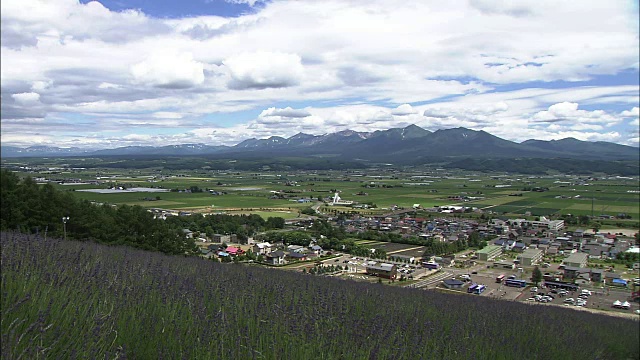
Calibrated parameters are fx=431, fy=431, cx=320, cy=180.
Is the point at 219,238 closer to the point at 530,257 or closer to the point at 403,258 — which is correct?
the point at 403,258

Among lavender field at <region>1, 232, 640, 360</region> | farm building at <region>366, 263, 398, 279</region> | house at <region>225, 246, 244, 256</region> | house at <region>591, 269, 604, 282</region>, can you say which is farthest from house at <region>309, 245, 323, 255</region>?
lavender field at <region>1, 232, 640, 360</region>

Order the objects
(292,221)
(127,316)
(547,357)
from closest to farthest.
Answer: (127,316), (547,357), (292,221)

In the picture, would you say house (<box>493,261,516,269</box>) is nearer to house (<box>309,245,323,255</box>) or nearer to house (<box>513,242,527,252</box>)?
house (<box>513,242,527,252</box>)

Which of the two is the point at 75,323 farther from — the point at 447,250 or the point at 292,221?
the point at 292,221

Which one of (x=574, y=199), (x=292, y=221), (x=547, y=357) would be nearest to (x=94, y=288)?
(x=547, y=357)

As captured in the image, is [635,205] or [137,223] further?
[635,205]

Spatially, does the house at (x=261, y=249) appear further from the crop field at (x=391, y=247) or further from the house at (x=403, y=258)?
the crop field at (x=391, y=247)

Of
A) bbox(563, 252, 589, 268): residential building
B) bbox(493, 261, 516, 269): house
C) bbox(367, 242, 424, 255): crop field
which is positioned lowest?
bbox(367, 242, 424, 255): crop field

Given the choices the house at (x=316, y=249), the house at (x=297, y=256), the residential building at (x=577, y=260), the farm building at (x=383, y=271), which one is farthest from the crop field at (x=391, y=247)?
the residential building at (x=577, y=260)
